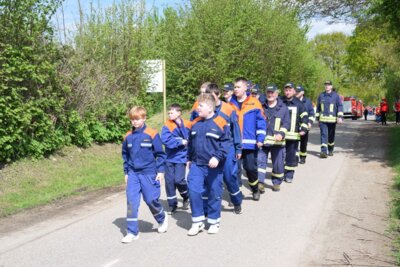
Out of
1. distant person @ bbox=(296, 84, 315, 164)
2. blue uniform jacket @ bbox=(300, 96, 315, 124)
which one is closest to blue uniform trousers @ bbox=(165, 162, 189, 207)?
blue uniform jacket @ bbox=(300, 96, 315, 124)

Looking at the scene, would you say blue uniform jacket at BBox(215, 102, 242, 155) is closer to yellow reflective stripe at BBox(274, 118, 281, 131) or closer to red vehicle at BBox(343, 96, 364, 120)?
yellow reflective stripe at BBox(274, 118, 281, 131)

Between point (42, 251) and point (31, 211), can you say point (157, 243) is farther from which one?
point (31, 211)

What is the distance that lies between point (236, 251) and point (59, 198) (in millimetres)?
4441

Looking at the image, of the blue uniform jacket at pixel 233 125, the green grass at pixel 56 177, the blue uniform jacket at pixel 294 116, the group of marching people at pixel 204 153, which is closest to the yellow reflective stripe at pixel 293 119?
the blue uniform jacket at pixel 294 116

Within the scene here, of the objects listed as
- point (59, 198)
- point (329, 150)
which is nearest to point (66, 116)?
point (59, 198)

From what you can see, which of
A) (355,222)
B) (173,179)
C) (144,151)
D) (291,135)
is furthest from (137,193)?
(291,135)

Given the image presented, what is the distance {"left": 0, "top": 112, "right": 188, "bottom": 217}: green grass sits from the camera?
8953mm

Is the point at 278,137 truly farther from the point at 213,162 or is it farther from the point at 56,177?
the point at 56,177

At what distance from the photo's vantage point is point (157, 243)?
6.14 m

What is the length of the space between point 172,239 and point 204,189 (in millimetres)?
815

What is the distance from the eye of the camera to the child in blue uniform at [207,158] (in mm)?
6426

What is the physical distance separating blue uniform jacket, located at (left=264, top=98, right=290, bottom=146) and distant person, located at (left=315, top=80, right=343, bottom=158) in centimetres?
467

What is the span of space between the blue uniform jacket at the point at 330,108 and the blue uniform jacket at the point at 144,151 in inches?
328

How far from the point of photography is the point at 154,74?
15562 millimetres
